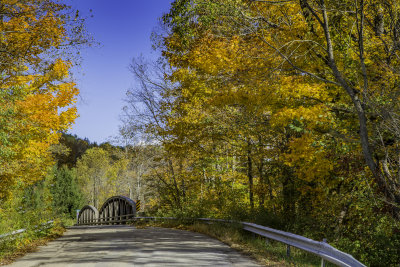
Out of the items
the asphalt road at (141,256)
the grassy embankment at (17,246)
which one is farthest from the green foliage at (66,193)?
the asphalt road at (141,256)

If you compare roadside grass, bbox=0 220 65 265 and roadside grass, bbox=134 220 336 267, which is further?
roadside grass, bbox=0 220 65 265

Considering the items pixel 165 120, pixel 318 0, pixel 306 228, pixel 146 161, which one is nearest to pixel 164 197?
pixel 146 161

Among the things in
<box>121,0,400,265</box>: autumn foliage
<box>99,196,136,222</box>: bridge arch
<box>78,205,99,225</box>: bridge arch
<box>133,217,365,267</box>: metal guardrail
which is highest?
<box>121,0,400,265</box>: autumn foliage

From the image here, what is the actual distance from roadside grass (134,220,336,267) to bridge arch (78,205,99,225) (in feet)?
81.7

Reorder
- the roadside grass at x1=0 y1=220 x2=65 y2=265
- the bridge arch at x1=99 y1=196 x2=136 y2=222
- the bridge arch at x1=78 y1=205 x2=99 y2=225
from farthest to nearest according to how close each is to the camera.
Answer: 1. the bridge arch at x1=78 y1=205 x2=99 y2=225
2. the bridge arch at x1=99 y1=196 x2=136 y2=222
3. the roadside grass at x1=0 y1=220 x2=65 y2=265

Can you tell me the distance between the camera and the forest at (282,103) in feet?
28.7

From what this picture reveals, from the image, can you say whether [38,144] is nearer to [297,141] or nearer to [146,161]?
[146,161]

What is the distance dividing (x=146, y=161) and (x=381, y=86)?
17.1 meters

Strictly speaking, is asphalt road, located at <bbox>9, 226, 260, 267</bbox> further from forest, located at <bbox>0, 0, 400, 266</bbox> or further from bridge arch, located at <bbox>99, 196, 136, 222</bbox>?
bridge arch, located at <bbox>99, 196, 136, 222</bbox>

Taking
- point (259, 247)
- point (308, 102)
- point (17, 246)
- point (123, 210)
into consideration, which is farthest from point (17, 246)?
point (123, 210)

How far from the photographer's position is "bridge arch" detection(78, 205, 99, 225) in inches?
1502

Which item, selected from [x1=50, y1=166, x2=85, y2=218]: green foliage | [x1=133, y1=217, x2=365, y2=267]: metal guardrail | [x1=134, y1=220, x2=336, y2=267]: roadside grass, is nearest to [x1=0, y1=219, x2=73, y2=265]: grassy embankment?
[x1=134, y1=220, x2=336, y2=267]: roadside grass

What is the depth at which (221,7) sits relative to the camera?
8.97m

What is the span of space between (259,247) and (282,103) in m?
4.17
